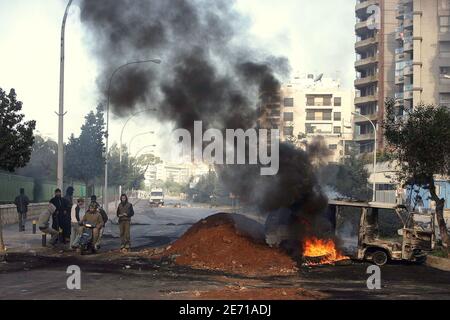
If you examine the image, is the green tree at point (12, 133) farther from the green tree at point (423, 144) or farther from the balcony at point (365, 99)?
the balcony at point (365, 99)

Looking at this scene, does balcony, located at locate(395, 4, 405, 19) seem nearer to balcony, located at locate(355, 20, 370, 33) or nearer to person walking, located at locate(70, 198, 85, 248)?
balcony, located at locate(355, 20, 370, 33)

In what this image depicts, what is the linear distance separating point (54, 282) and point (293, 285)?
4556 mm

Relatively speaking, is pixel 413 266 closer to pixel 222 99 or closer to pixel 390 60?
pixel 222 99

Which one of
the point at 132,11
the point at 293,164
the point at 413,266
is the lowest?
the point at 413,266

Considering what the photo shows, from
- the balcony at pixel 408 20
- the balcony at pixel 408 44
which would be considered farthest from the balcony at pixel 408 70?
the balcony at pixel 408 20

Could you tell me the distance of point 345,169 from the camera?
37438 millimetres

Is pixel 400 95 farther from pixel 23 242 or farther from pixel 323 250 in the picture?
pixel 323 250

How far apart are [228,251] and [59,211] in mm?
6660

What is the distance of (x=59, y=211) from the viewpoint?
786 inches

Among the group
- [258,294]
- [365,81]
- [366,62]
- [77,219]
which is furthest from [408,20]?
[258,294]

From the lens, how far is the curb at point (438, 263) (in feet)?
55.2

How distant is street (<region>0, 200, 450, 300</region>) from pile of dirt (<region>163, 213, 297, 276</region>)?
62 cm

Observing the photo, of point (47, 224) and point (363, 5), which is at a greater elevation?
point (363, 5)
